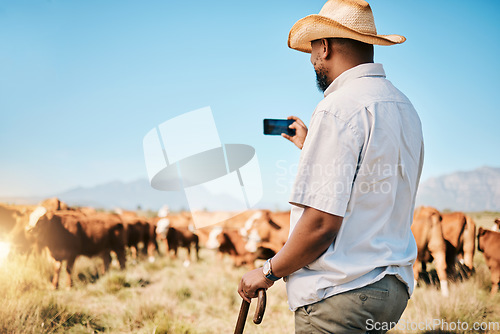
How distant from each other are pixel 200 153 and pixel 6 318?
455 centimetres

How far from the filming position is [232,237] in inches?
538

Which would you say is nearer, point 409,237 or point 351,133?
point 351,133

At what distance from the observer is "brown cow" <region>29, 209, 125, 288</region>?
8984mm

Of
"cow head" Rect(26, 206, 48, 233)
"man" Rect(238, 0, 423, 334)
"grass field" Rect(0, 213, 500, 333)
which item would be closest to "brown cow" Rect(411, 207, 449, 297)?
"grass field" Rect(0, 213, 500, 333)

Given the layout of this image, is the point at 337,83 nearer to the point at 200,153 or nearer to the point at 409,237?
the point at 409,237

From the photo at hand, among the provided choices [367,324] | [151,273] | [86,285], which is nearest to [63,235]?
[86,285]

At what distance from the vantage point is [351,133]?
1615mm

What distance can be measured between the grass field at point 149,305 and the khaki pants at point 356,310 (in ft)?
14.1

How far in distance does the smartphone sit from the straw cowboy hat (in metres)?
0.49

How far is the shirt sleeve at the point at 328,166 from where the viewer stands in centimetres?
158

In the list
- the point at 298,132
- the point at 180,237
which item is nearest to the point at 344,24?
the point at 298,132

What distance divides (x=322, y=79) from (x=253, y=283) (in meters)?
1.07

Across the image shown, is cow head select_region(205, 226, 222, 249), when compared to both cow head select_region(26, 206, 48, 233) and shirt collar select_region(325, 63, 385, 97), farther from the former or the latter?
shirt collar select_region(325, 63, 385, 97)

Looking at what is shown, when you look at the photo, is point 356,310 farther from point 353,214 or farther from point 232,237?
point 232,237
